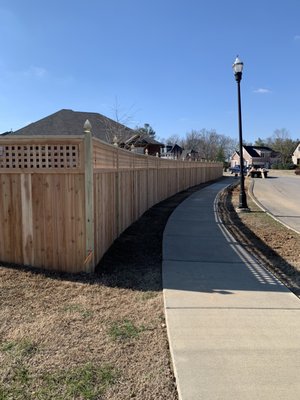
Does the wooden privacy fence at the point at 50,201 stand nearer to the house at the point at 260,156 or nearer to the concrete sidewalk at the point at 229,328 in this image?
the concrete sidewalk at the point at 229,328

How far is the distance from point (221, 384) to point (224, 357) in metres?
0.41

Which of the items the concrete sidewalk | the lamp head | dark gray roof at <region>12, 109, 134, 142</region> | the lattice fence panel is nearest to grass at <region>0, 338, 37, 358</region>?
the concrete sidewalk

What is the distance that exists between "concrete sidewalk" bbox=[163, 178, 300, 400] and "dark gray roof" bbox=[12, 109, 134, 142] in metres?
22.5

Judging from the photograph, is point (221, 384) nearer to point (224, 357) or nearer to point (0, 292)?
point (224, 357)

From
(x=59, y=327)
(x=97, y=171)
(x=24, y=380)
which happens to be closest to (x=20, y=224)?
(x=97, y=171)

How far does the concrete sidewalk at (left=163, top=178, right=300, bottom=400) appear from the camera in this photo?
275 cm

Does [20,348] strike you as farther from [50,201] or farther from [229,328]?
[50,201]

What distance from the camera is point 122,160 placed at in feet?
27.1

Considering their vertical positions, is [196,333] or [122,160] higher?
[122,160]

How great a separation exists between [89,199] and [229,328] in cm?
258

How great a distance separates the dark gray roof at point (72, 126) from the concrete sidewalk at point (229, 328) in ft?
73.9

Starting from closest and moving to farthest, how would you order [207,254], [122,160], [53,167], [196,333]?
[196,333], [53,167], [207,254], [122,160]

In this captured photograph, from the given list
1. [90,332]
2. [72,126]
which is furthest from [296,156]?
[90,332]

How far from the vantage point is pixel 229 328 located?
12.1 feet
